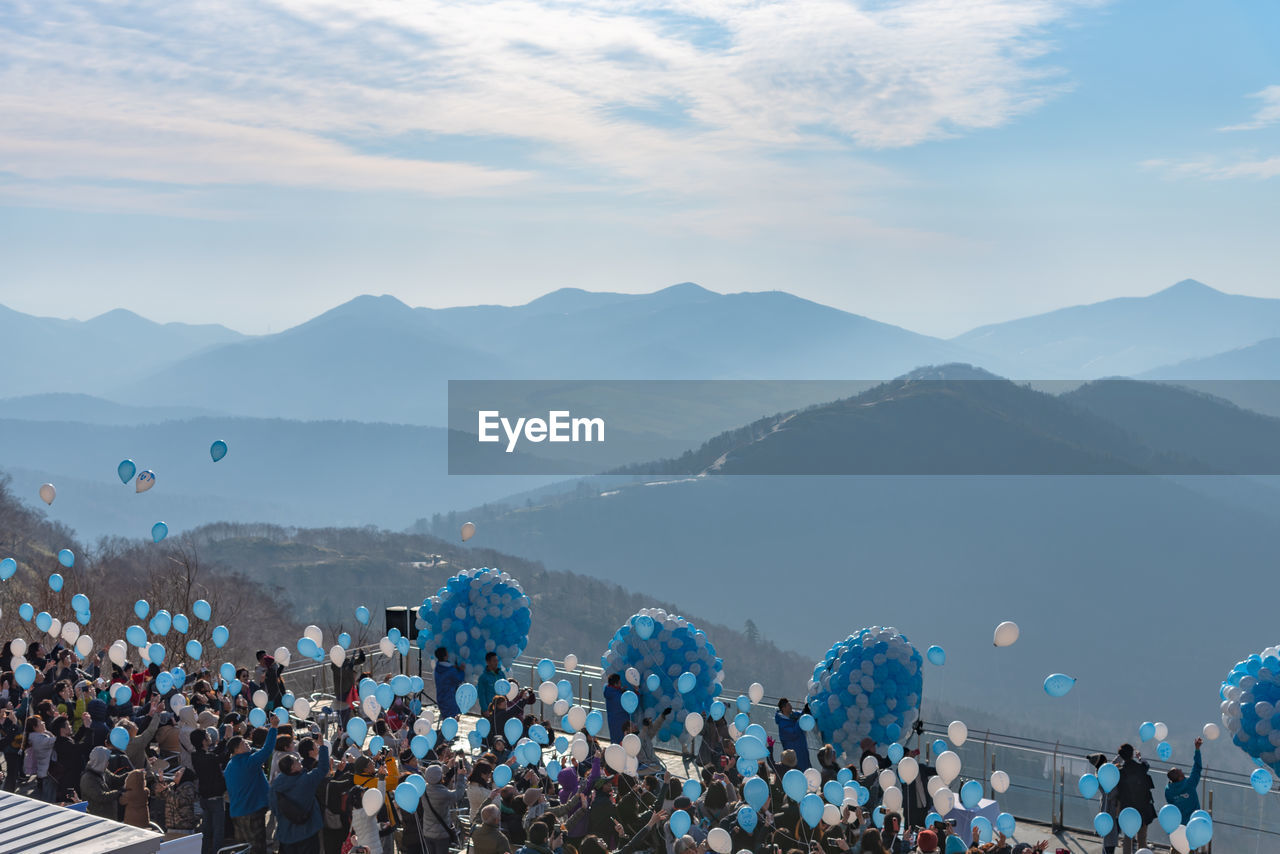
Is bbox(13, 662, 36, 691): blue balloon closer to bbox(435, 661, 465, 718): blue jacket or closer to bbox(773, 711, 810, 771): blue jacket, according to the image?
bbox(435, 661, 465, 718): blue jacket

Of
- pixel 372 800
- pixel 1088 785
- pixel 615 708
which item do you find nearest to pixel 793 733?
pixel 615 708

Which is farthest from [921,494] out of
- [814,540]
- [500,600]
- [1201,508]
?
[500,600]

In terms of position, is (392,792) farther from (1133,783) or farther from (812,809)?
(1133,783)

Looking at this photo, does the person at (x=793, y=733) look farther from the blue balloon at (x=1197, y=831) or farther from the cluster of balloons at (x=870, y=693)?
the blue balloon at (x=1197, y=831)

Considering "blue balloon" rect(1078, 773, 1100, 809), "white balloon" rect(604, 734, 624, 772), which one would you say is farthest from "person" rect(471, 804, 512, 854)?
"blue balloon" rect(1078, 773, 1100, 809)

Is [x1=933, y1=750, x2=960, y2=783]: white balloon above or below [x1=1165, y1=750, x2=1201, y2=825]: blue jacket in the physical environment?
above

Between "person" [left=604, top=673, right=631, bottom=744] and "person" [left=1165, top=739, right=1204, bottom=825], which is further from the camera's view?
"person" [left=604, top=673, right=631, bottom=744]
